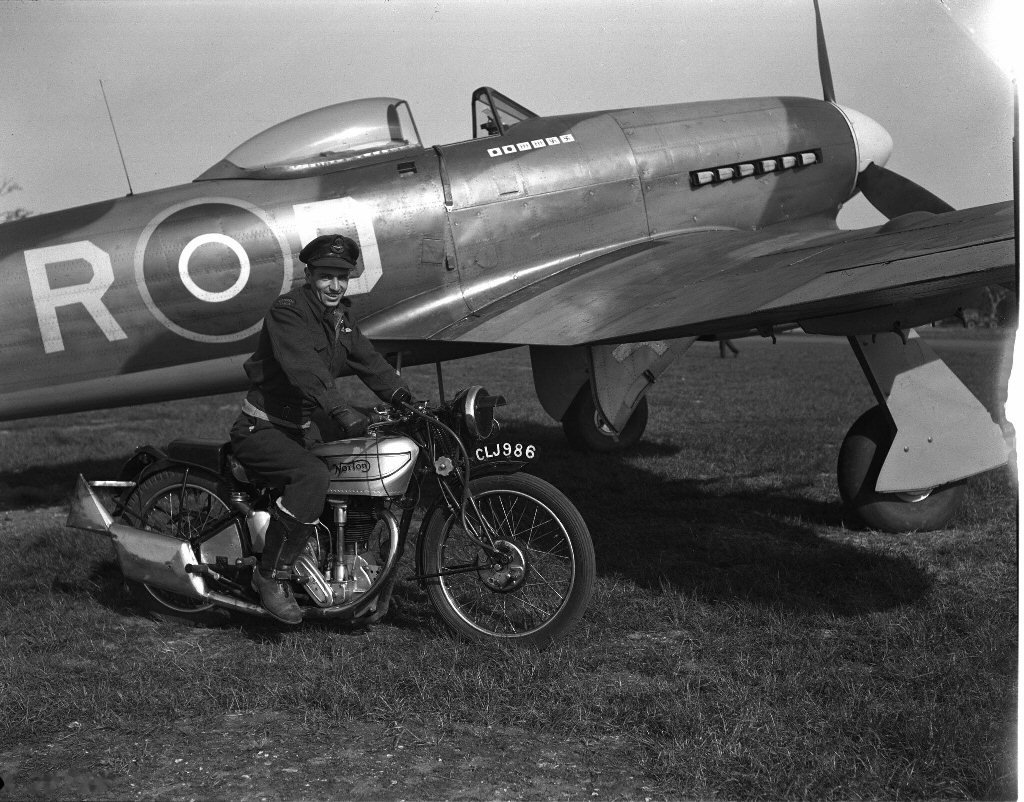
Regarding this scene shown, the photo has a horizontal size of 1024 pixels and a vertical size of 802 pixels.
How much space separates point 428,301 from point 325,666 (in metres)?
3.16

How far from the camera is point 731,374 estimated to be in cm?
1817

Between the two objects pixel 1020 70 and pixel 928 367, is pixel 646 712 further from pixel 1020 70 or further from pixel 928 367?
pixel 928 367

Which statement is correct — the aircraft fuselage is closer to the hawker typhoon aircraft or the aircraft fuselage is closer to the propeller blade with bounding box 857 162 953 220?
the hawker typhoon aircraft

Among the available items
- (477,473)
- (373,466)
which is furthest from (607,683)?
(373,466)

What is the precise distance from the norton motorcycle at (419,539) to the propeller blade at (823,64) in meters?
5.98

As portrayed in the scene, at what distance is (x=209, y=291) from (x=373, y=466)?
8.44 feet

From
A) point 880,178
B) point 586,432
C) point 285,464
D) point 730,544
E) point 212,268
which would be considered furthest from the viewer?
point 586,432

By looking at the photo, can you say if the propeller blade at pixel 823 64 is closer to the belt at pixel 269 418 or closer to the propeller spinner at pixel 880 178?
the propeller spinner at pixel 880 178

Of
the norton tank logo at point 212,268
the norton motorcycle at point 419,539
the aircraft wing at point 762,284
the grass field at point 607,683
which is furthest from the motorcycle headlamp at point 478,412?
the norton tank logo at point 212,268

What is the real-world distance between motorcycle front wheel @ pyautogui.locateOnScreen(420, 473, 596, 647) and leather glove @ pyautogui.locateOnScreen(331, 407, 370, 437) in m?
0.55

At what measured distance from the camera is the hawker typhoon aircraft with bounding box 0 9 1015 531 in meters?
5.52

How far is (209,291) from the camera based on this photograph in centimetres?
631

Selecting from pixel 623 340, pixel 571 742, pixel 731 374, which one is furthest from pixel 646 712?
pixel 731 374

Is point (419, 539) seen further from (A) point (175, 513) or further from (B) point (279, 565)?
(A) point (175, 513)
